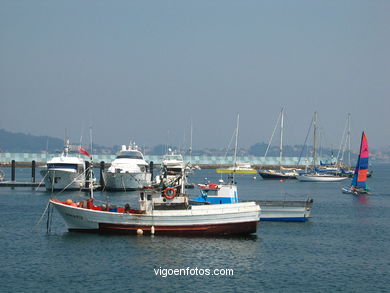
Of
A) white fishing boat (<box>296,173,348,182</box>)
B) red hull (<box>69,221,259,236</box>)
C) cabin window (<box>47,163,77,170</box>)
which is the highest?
cabin window (<box>47,163,77,170</box>)

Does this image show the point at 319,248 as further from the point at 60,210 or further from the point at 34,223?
the point at 34,223

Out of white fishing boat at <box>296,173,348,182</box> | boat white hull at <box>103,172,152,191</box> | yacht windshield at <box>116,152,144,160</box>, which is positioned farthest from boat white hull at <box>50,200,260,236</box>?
white fishing boat at <box>296,173,348,182</box>

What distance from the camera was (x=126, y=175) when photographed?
9588 centimetres

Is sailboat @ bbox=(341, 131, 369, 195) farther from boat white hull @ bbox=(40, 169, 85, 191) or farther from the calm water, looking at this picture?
the calm water

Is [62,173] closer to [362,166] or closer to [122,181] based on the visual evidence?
[122,181]

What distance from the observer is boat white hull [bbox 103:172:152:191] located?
3755 inches

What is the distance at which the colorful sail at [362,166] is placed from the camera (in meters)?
93.5

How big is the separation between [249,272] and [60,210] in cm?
1690

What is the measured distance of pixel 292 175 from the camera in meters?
165

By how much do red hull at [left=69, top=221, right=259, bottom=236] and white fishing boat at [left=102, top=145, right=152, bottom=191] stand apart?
4773 cm

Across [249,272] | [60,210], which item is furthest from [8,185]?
[249,272]

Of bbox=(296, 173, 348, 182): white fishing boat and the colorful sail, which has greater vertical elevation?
the colorful sail

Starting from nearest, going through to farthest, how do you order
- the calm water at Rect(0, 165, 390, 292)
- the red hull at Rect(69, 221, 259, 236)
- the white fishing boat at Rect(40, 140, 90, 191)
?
the calm water at Rect(0, 165, 390, 292)
the red hull at Rect(69, 221, 259, 236)
the white fishing boat at Rect(40, 140, 90, 191)

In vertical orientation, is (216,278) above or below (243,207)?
below
